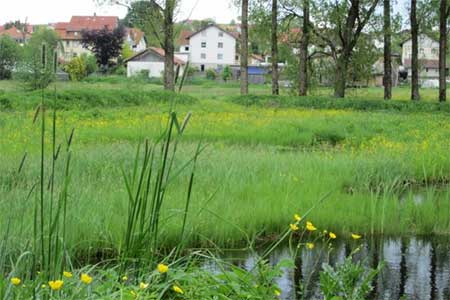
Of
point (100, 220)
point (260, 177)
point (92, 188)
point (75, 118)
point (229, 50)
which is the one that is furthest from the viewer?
point (229, 50)

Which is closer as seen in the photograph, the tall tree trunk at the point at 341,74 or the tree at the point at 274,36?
the tall tree trunk at the point at 341,74

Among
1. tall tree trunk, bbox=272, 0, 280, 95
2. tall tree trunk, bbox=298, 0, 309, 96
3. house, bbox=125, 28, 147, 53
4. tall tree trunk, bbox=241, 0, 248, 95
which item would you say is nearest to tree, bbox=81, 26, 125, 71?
house, bbox=125, 28, 147, 53

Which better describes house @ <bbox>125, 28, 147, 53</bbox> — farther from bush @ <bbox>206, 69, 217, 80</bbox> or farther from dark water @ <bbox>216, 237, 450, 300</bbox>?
dark water @ <bbox>216, 237, 450, 300</bbox>

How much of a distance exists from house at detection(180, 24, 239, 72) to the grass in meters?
87.0

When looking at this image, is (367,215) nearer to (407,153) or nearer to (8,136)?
(407,153)

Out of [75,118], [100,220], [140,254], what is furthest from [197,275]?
[75,118]

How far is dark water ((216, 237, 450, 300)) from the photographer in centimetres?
571

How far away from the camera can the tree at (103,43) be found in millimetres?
72125

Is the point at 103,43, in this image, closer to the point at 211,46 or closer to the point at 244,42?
the point at 211,46

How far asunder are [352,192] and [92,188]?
12.2 feet

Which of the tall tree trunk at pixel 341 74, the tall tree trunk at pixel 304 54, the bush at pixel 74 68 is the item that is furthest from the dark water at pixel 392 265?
the tall tree trunk at pixel 304 54

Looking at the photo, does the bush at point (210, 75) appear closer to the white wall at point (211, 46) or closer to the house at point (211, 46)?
the house at point (211, 46)

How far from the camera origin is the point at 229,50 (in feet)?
341

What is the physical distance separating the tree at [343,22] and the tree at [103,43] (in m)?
40.5
